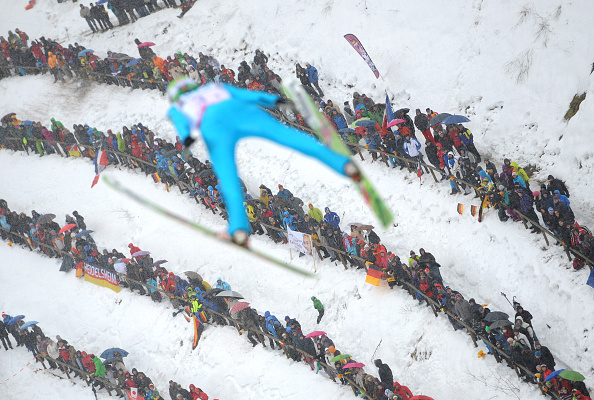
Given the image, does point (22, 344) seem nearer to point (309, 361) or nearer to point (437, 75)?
point (309, 361)

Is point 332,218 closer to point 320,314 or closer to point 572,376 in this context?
point 320,314

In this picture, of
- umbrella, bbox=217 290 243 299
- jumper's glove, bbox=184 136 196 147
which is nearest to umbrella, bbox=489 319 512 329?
umbrella, bbox=217 290 243 299

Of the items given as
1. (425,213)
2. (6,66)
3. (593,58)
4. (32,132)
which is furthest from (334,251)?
(6,66)

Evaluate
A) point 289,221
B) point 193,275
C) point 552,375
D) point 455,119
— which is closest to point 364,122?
point 455,119

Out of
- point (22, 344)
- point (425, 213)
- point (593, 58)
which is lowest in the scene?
point (22, 344)

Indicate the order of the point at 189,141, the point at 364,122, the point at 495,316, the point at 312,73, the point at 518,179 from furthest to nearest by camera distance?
1. the point at 312,73
2. the point at 364,122
3. the point at 518,179
4. the point at 495,316
5. the point at 189,141
